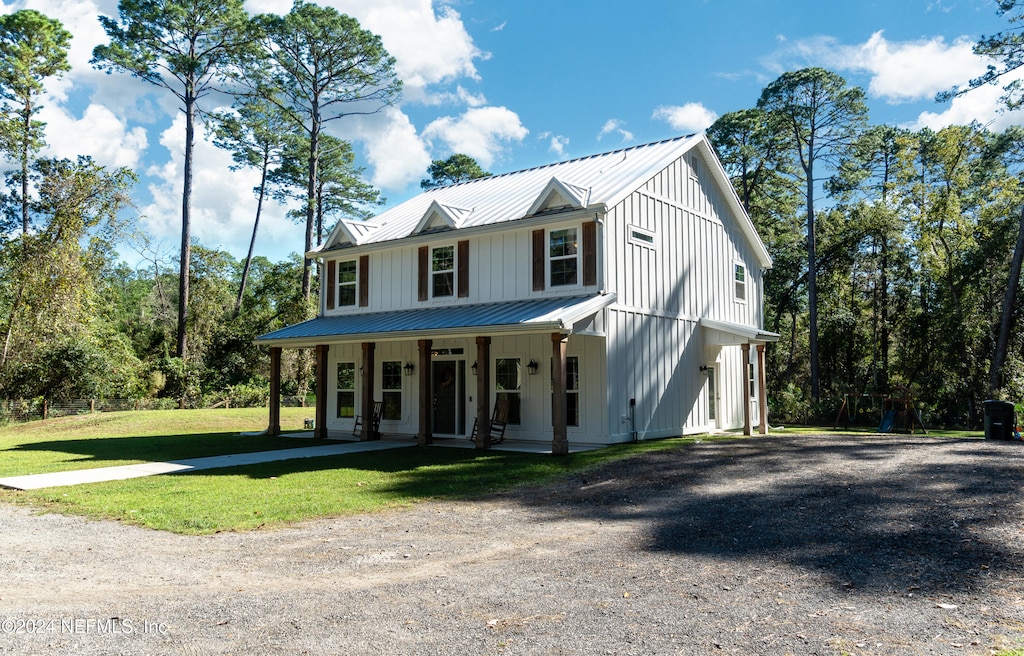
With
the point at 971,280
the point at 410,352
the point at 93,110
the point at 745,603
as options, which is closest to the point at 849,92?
the point at 971,280

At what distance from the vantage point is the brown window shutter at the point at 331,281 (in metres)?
19.9

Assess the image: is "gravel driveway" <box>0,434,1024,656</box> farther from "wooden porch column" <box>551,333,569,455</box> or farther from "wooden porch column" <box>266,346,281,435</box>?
"wooden porch column" <box>266,346,281,435</box>

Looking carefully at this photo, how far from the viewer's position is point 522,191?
18328mm

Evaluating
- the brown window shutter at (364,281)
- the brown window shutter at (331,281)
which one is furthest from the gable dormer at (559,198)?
the brown window shutter at (331,281)

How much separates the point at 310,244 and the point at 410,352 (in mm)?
18788

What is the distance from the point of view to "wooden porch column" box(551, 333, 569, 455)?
1264 cm

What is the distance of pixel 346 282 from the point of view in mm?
19609

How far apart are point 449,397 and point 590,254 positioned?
5145mm

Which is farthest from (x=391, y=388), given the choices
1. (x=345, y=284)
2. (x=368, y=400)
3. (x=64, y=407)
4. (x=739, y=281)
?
(x=64, y=407)

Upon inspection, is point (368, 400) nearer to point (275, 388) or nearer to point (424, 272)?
point (275, 388)

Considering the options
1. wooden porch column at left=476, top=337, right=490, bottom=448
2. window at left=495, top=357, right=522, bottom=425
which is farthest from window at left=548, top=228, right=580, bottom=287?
wooden porch column at left=476, top=337, right=490, bottom=448

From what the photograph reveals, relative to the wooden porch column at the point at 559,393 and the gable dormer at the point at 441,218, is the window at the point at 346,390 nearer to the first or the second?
the gable dormer at the point at 441,218

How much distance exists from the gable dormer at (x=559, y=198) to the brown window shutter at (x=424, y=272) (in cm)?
336

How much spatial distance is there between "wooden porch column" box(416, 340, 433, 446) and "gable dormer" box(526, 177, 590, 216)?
3.80m
